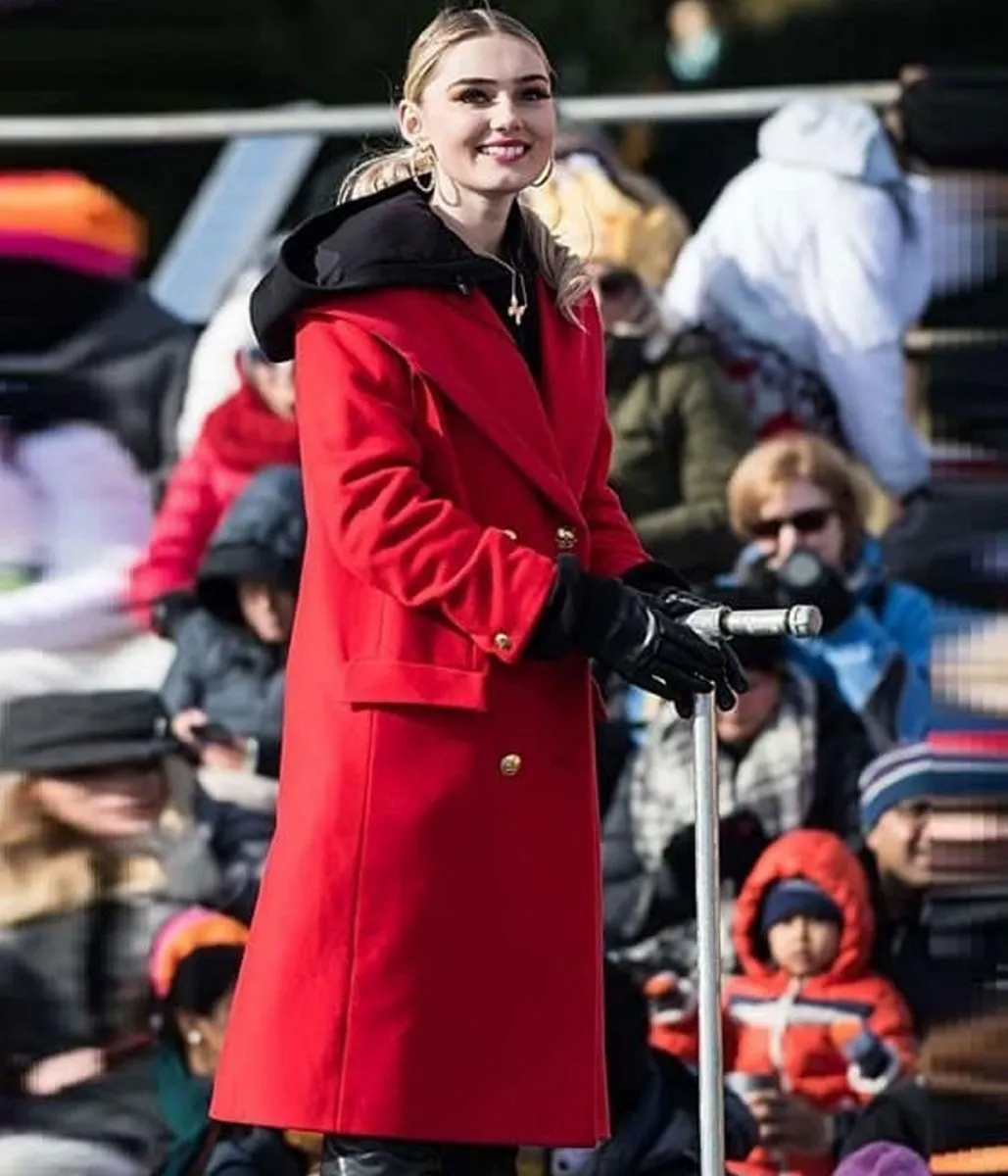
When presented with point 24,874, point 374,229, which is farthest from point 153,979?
point 374,229

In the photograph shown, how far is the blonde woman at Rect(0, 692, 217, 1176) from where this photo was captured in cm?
510

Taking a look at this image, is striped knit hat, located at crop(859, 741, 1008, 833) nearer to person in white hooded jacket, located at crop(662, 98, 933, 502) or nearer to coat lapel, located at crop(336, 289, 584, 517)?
person in white hooded jacket, located at crop(662, 98, 933, 502)

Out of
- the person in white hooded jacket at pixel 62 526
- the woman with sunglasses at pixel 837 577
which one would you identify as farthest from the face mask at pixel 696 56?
the person in white hooded jacket at pixel 62 526

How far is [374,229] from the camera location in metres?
3.49

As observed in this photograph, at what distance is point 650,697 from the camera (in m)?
4.99

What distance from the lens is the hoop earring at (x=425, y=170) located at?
3570 millimetres

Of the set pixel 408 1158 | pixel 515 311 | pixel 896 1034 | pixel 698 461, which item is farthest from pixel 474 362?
pixel 896 1034

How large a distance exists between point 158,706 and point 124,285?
64 centimetres

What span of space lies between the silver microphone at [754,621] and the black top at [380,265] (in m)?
0.34

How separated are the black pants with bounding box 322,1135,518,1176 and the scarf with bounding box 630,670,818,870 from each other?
142cm

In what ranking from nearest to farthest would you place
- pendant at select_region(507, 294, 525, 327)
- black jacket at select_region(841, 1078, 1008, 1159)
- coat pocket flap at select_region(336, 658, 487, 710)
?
coat pocket flap at select_region(336, 658, 487, 710), pendant at select_region(507, 294, 525, 327), black jacket at select_region(841, 1078, 1008, 1159)

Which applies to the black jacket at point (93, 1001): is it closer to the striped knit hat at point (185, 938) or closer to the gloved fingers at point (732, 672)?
the striped knit hat at point (185, 938)

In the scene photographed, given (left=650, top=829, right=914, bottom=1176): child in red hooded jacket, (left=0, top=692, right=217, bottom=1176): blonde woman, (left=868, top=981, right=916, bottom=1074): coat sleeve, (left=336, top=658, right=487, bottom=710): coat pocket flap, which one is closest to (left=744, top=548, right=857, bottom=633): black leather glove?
(left=650, top=829, right=914, bottom=1176): child in red hooded jacket

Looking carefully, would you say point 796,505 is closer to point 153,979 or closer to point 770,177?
point 770,177
